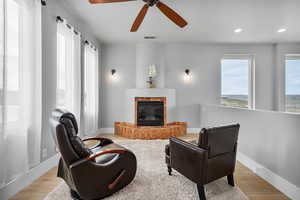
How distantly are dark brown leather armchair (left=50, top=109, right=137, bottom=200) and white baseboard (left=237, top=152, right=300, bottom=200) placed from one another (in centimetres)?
193

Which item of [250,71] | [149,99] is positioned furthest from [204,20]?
[250,71]

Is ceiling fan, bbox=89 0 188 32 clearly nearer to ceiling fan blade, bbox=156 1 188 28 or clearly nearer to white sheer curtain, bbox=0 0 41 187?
ceiling fan blade, bbox=156 1 188 28

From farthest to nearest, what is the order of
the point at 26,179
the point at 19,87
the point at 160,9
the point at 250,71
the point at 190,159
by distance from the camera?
1. the point at 250,71
2. the point at 160,9
3. the point at 26,179
4. the point at 19,87
5. the point at 190,159

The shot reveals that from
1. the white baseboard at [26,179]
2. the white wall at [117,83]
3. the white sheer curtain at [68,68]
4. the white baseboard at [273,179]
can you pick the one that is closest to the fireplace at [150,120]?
the white wall at [117,83]

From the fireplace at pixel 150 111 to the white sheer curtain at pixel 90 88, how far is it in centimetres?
121

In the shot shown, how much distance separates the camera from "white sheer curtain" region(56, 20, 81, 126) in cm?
298

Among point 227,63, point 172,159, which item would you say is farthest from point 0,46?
point 227,63

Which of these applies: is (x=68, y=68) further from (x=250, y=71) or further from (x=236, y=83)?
(x=250, y=71)

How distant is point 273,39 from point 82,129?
5.83 meters

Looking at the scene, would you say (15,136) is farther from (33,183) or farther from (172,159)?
(172,159)

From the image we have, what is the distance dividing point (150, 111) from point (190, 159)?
10.5ft

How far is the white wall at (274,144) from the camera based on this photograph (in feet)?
6.41

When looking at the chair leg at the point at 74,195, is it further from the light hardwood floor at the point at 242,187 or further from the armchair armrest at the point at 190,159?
the armchair armrest at the point at 190,159

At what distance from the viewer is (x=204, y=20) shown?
3.61 meters
